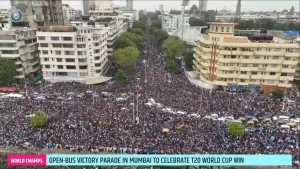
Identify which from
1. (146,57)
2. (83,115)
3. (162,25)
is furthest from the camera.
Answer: (162,25)

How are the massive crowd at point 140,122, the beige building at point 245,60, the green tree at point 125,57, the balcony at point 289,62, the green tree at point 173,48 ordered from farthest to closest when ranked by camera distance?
1. the green tree at point 173,48
2. the green tree at point 125,57
3. the balcony at point 289,62
4. the beige building at point 245,60
5. the massive crowd at point 140,122

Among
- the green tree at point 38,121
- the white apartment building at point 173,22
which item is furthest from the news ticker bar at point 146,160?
the white apartment building at point 173,22

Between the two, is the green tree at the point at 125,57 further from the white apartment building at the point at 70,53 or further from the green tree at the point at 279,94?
the green tree at the point at 279,94

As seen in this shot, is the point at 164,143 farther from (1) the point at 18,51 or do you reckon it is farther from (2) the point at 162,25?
(2) the point at 162,25

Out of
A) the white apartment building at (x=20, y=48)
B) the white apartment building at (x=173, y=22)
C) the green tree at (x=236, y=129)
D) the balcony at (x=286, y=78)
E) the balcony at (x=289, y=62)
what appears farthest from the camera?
the white apartment building at (x=173, y=22)

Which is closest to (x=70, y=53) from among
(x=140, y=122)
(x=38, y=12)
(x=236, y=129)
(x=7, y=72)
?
(x=7, y=72)

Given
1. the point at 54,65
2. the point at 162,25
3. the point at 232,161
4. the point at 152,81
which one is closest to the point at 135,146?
the point at 232,161

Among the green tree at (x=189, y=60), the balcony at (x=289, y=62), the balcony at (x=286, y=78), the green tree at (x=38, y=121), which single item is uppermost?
the balcony at (x=289, y=62)
